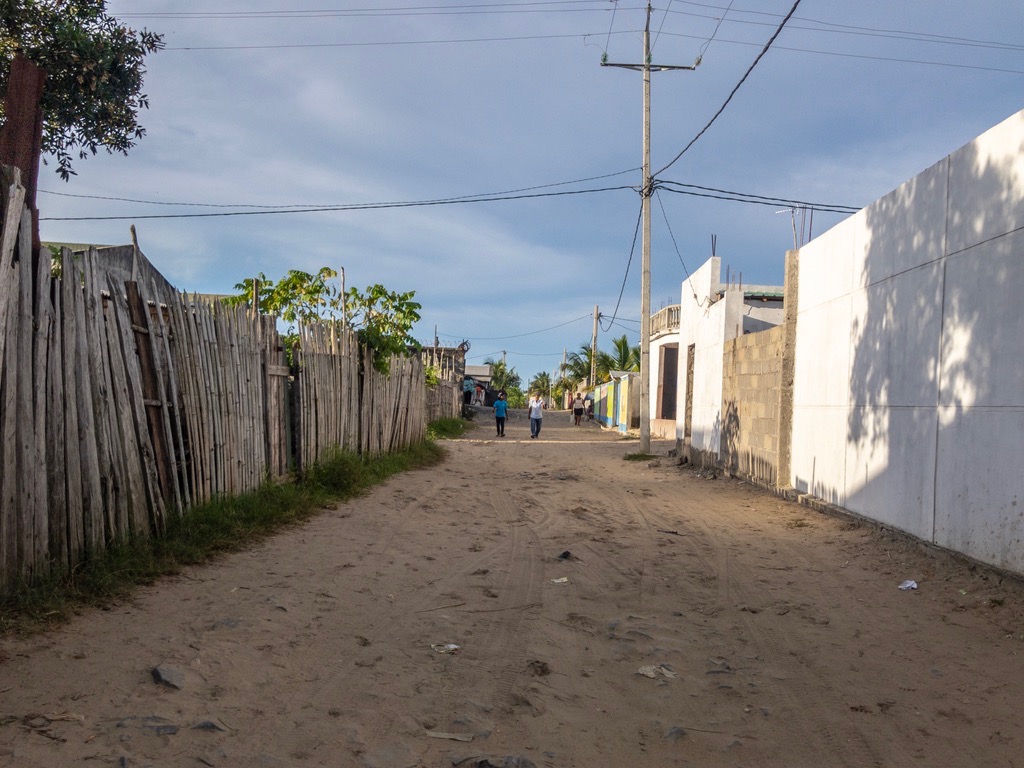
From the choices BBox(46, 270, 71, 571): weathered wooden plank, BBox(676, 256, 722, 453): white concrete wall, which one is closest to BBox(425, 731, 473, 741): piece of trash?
BBox(46, 270, 71, 571): weathered wooden plank

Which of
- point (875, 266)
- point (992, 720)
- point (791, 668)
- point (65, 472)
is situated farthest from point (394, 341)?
point (992, 720)

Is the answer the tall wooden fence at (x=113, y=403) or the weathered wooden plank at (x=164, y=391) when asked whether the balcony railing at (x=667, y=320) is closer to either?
the tall wooden fence at (x=113, y=403)

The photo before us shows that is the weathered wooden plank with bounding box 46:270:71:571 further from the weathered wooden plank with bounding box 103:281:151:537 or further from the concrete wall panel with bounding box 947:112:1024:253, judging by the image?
the concrete wall panel with bounding box 947:112:1024:253

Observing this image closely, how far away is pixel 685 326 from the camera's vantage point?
18078 mm

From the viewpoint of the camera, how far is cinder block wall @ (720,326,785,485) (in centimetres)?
1113

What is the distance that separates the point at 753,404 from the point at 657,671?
864cm

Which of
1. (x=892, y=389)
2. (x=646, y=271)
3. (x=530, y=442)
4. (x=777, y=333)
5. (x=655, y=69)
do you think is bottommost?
(x=530, y=442)

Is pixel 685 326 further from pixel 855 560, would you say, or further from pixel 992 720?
pixel 992 720

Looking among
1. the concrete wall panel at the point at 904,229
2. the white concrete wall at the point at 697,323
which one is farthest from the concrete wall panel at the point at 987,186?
the white concrete wall at the point at 697,323

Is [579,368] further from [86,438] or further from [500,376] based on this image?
[86,438]

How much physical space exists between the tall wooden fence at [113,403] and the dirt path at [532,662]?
25.8 inches

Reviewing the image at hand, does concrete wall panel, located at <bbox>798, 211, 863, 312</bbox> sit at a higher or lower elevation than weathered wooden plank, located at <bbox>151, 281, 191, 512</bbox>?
higher

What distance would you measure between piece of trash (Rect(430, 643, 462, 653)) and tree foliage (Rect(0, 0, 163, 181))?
18.0 feet

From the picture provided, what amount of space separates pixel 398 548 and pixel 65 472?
9.33ft
